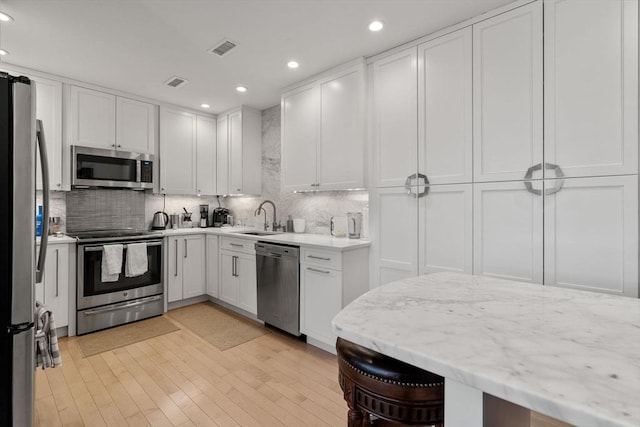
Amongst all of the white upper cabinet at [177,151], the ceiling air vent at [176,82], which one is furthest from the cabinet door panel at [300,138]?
the white upper cabinet at [177,151]

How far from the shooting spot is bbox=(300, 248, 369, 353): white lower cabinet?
263 centimetres

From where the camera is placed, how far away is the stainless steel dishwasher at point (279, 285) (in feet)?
9.72

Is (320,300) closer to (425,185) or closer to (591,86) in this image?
(425,185)

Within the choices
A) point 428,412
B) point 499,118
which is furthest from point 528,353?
point 499,118

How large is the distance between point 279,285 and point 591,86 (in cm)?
277

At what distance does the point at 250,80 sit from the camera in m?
3.42

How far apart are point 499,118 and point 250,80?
2499mm

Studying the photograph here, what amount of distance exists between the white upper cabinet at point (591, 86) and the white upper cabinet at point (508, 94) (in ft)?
0.24

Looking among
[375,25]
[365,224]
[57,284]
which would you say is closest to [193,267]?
[57,284]

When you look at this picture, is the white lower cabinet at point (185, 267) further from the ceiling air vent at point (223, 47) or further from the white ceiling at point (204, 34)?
the ceiling air vent at point (223, 47)

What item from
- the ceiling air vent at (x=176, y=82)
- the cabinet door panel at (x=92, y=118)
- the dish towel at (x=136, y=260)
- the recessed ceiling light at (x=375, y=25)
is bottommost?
the dish towel at (x=136, y=260)

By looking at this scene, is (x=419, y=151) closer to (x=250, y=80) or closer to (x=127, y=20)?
(x=250, y=80)

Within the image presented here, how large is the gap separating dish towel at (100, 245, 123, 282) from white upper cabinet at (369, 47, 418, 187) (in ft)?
9.01

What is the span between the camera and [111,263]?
3230mm
